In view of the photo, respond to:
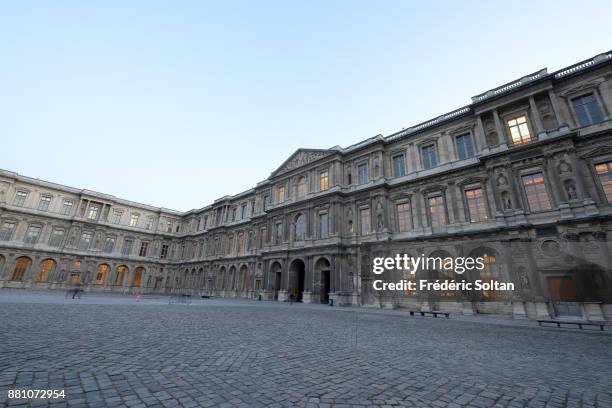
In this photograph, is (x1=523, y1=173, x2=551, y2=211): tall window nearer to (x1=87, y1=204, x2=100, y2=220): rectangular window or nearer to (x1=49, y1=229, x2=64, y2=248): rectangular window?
(x1=87, y1=204, x2=100, y2=220): rectangular window

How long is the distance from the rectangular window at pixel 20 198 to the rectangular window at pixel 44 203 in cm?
175

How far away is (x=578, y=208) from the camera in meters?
16.3

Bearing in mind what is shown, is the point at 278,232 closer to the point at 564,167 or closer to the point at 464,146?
the point at 464,146

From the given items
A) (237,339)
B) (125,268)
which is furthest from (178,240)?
(237,339)

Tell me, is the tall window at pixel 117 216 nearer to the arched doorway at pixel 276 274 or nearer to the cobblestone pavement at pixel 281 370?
the arched doorway at pixel 276 274

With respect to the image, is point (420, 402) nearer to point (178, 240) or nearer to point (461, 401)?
point (461, 401)

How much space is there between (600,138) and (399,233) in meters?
14.0

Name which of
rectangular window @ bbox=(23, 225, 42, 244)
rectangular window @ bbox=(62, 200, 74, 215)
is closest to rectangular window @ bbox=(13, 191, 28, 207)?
rectangular window @ bbox=(23, 225, 42, 244)

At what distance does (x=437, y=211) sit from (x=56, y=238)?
52349mm

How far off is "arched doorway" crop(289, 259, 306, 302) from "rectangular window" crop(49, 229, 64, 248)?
37.4 meters

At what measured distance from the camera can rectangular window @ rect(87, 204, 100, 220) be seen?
4421 centimetres

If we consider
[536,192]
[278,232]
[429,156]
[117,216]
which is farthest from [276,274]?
[117,216]

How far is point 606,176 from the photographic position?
1633 centimetres

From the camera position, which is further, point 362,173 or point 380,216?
point 362,173
